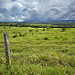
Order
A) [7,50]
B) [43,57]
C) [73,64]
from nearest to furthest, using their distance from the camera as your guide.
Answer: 1. [7,50]
2. [73,64]
3. [43,57]

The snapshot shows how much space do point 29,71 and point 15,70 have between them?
0.70 m

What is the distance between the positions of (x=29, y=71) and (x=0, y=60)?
3.07 meters

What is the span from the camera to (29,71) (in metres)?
4.29

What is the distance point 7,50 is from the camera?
4.03 meters

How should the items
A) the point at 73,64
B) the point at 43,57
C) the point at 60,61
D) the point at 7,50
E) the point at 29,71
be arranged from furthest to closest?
the point at 43,57 < the point at 60,61 < the point at 73,64 < the point at 29,71 < the point at 7,50

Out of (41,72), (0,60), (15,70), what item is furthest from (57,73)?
(0,60)

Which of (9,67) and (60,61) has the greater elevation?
(9,67)

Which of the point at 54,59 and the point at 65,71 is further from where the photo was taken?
the point at 54,59

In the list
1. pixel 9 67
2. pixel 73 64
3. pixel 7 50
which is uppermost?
pixel 7 50

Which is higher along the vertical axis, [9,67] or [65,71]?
[9,67]

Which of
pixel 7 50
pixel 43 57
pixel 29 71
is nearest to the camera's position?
pixel 7 50

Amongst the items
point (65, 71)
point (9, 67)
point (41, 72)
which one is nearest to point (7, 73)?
Result: point (9, 67)

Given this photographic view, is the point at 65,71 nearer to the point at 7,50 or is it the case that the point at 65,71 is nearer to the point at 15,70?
the point at 15,70

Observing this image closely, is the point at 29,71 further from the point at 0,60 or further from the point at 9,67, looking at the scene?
the point at 0,60
